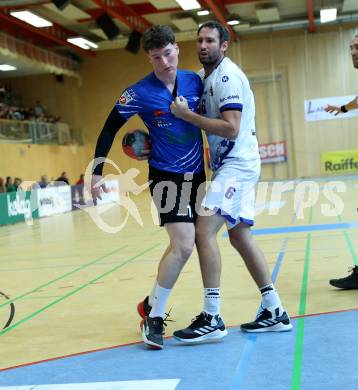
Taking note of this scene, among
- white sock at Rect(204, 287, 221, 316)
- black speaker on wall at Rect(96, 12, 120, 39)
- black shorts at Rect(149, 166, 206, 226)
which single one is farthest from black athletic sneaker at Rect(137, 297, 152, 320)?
black speaker on wall at Rect(96, 12, 120, 39)

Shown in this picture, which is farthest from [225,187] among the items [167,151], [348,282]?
[348,282]

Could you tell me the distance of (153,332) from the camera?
3971 millimetres

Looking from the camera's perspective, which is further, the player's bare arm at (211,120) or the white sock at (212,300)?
the white sock at (212,300)

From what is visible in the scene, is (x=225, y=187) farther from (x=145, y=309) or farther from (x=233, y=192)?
(x=145, y=309)

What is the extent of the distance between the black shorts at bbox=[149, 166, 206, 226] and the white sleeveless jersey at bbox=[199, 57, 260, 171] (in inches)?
9.4

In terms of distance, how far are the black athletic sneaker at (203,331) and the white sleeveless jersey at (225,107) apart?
1.02m

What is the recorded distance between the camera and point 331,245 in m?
8.30

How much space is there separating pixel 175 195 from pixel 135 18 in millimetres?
24087

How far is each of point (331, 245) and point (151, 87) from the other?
4.96 metres

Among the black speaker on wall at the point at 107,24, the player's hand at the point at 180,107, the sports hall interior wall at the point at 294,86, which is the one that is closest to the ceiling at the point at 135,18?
the black speaker on wall at the point at 107,24

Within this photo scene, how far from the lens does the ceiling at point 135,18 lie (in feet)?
80.7

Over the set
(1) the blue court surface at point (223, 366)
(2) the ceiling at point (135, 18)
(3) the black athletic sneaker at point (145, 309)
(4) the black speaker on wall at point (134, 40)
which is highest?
(2) the ceiling at point (135, 18)

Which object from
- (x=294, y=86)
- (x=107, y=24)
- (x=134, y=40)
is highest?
(x=107, y=24)

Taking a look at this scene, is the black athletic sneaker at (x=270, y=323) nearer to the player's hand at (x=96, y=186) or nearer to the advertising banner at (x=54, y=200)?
the player's hand at (x=96, y=186)
